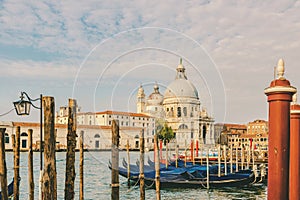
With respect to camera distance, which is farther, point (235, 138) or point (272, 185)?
point (235, 138)

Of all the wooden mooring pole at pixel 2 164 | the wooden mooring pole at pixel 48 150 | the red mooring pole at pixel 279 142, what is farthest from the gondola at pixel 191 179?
the red mooring pole at pixel 279 142

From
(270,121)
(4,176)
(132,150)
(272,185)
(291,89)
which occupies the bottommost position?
(132,150)

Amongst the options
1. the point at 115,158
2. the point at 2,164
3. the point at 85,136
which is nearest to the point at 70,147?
the point at 115,158

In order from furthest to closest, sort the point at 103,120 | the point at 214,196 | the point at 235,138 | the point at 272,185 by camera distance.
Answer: the point at 235,138, the point at 103,120, the point at 214,196, the point at 272,185

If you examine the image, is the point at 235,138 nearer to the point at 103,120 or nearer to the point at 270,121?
the point at 103,120

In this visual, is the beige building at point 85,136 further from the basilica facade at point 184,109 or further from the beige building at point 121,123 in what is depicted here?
the basilica facade at point 184,109

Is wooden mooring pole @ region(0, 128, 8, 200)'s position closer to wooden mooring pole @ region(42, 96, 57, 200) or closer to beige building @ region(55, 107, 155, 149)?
wooden mooring pole @ region(42, 96, 57, 200)

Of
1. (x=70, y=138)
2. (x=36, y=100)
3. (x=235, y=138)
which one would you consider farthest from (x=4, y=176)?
(x=235, y=138)
